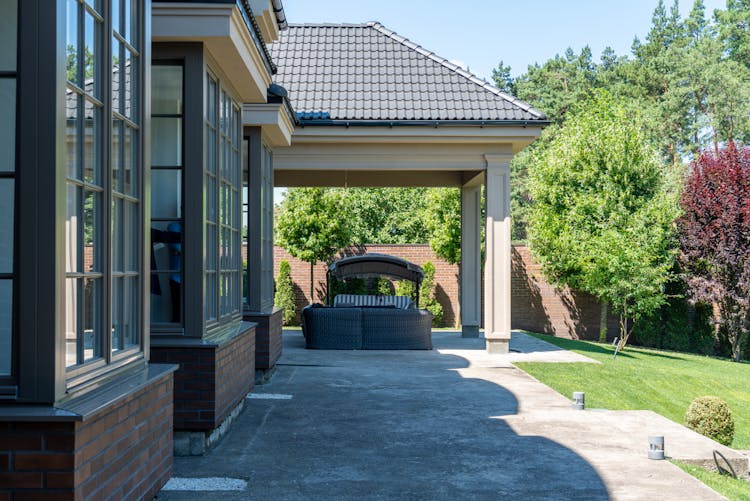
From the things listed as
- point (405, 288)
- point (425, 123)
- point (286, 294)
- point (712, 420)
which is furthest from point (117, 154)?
point (405, 288)

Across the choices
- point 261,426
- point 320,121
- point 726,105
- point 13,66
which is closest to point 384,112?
point 320,121

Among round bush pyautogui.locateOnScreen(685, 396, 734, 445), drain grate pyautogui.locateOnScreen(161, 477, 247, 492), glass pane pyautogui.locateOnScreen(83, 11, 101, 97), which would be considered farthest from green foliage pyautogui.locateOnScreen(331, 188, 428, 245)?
glass pane pyautogui.locateOnScreen(83, 11, 101, 97)

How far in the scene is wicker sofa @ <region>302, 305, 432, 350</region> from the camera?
16.1 meters

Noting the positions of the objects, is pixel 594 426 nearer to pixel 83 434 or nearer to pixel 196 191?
pixel 196 191

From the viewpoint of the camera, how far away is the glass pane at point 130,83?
16.3 ft

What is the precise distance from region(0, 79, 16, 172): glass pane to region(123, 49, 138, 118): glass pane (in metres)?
1.28

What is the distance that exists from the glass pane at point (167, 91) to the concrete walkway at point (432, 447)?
2.91 m

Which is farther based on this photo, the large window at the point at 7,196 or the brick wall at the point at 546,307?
the brick wall at the point at 546,307

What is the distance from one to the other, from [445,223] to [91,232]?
22124 mm

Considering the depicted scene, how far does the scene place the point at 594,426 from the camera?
8.24 metres

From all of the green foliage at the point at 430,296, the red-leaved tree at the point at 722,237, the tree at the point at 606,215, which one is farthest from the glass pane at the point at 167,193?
the red-leaved tree at the point at 722,237

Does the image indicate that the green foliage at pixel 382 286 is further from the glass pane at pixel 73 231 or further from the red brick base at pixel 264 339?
the glass pane at pixel 73 231

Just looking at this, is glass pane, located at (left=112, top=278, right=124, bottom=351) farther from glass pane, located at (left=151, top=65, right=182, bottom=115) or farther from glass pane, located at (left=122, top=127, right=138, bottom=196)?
glass pane, located at (left=151, top=65, right=182, bottom=115)

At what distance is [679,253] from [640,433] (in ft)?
53.6
